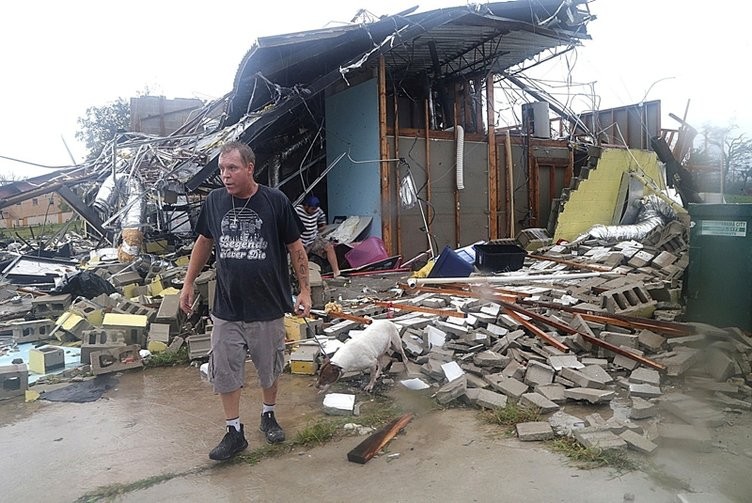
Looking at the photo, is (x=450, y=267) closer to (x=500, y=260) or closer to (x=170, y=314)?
(x=500, y=260)

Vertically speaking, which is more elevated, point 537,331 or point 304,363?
point 537,331

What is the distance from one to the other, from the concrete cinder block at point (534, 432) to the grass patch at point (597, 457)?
0.47 feet

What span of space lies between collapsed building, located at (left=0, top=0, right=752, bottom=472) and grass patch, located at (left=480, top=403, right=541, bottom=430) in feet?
0.51

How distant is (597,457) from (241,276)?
2.51 metres

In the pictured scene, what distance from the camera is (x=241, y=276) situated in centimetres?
341

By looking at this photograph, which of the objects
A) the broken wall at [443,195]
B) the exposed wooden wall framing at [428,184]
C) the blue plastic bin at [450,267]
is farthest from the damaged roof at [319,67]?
the blue plastic bin at [450,267]

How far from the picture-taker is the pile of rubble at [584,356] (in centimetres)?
367

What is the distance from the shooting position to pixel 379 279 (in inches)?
374

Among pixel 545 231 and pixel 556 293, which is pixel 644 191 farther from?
pixel 556 293

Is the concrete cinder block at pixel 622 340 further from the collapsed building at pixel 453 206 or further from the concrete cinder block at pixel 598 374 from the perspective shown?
the concrete cinder block at pixel 598 374

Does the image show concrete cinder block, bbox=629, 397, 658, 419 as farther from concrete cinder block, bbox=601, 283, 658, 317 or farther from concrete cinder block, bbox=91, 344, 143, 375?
concrete cinder block, bbox=91, 344, 143, 375

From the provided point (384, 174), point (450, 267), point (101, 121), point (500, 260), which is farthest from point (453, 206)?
point (101, 121)

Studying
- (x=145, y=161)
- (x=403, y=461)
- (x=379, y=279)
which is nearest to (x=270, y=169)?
(x=145, y=161)

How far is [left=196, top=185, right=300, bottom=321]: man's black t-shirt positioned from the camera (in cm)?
342
